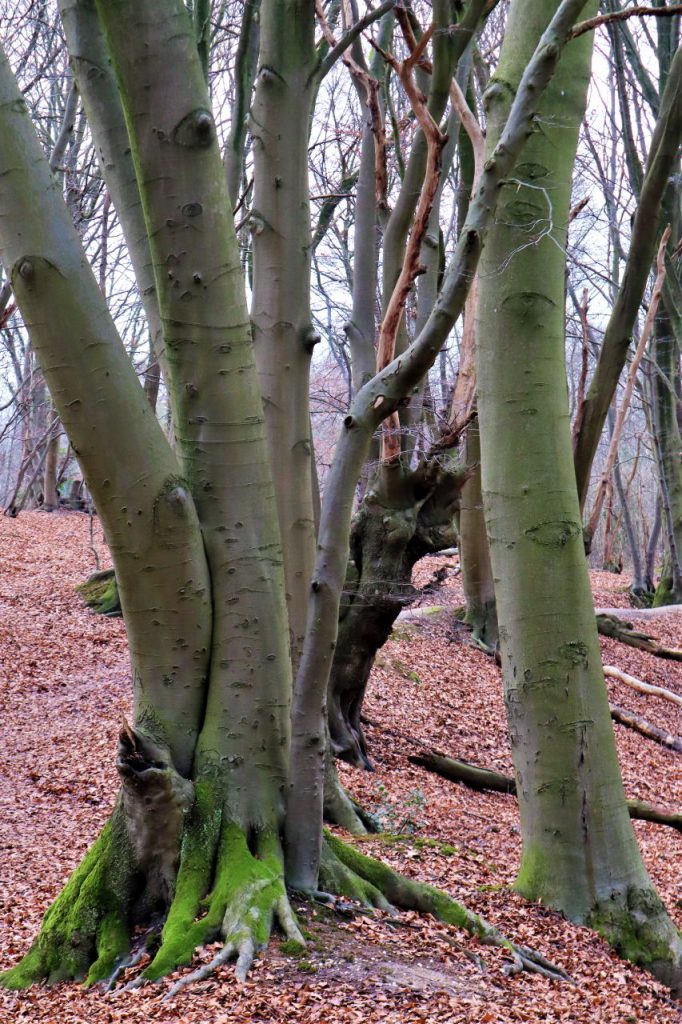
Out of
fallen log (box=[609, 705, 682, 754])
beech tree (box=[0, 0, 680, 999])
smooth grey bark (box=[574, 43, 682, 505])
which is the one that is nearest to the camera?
beech tree (box=[0, 0, 680, 999])

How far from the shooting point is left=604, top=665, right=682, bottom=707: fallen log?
1087 centimetres

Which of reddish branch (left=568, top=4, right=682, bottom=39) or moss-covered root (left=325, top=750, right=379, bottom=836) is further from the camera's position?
moss-covered root (left=325, top=750, right=379, bottom=836)

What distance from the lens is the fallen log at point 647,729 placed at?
9.41 metres

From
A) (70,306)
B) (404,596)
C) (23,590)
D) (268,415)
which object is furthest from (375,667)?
(70,306)

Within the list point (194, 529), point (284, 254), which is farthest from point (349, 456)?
point (284, 254)

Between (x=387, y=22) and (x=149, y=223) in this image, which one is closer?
(x=149, y=223)

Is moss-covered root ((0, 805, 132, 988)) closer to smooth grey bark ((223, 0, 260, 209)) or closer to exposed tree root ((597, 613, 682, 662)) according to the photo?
smooth grey bark ((223, 0, 260, 209))

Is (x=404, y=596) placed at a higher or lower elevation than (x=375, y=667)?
higher

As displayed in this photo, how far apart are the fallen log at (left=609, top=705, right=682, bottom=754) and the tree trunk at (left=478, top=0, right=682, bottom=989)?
546 cm

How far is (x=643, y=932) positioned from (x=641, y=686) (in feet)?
24.1

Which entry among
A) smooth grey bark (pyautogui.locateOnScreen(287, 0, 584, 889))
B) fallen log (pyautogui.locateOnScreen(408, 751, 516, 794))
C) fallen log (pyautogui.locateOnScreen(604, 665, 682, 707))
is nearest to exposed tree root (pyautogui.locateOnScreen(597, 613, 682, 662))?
fallen log (pyautogui.locateOnScreen(604, 665, 682, 707))

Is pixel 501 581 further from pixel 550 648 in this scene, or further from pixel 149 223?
pixel 149 223

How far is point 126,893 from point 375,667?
6.36 metres

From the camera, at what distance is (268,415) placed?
4238 mm
